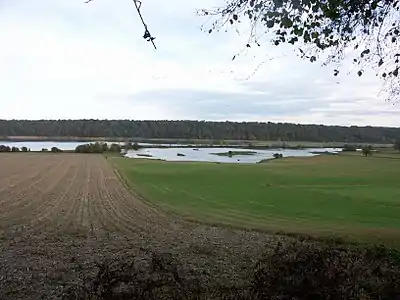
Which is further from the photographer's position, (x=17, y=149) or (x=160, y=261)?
(x=17, y=149)

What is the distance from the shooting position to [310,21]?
977 cm

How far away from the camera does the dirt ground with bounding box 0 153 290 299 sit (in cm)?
955

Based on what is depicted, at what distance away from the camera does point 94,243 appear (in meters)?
14.4

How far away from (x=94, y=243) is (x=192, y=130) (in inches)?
6012

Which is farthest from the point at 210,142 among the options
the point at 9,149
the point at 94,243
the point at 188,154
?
the point at 94,243

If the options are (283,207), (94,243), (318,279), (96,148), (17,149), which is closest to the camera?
(318,279)

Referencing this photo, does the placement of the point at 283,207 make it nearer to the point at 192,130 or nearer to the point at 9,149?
the point at 9,149

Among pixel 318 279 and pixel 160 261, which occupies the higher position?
pixel 318 279

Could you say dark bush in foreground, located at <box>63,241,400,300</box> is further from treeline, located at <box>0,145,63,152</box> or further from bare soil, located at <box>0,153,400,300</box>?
treeline, located at <box>0,145,63,152</box>

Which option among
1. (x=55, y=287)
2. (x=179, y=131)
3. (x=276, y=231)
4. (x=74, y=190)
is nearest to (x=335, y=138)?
(x=179, y=131)

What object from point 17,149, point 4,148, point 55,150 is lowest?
point 55,150

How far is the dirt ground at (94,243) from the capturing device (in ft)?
31.3

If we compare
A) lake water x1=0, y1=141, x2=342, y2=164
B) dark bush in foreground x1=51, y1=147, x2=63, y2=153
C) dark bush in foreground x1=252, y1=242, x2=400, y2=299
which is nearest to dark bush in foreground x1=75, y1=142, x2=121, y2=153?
lake water x1=0, y1=141, x2=342, y2=164

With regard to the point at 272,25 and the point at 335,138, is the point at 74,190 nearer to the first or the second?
the point at 272,25
